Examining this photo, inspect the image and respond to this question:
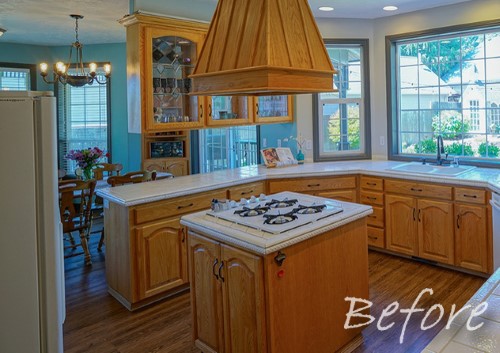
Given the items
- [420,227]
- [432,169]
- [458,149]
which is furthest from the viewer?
[458,149]

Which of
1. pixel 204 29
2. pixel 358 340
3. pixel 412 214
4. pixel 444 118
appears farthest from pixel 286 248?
pixel 444 118

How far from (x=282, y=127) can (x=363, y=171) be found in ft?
3.99

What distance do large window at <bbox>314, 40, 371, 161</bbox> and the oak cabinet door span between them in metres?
2.24

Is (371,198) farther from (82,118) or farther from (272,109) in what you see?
(82,118)

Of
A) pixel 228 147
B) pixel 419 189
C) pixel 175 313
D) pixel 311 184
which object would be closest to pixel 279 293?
pixel 175 313

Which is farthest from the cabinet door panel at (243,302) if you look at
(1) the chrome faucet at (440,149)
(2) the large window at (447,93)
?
(2) the large window at (447,93)

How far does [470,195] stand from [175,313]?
2.69 metres

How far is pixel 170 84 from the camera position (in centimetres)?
405

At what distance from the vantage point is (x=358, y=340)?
259 centimetres

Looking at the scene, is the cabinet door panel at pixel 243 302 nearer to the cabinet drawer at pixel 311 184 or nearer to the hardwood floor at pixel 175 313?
the hardwood floor at pixel 175 313

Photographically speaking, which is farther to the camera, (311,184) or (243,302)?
(311,184)

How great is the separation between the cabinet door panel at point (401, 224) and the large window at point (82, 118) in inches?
190

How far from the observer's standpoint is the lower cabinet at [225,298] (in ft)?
6.70

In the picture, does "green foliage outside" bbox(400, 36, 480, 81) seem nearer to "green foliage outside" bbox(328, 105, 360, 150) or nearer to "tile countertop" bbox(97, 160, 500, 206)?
"green foliage outside" bbox(328, 105, 360, 150)
